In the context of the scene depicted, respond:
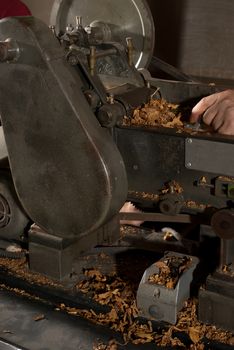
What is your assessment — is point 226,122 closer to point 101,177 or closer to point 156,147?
point 156,147

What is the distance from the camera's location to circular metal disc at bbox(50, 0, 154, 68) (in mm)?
1464

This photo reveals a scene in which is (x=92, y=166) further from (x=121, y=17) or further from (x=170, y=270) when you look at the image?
(x=121, y=17)

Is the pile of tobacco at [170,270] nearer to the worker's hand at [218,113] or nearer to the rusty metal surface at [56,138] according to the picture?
the rusty metal surface at [56,138]

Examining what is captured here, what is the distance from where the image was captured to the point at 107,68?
1.23 metres

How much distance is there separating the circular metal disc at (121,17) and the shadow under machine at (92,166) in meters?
0.36

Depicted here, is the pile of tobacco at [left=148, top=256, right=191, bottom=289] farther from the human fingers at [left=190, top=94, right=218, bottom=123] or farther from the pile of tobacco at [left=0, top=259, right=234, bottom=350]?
the human fingers at [left=190, top=94, right=218, bottom=123]

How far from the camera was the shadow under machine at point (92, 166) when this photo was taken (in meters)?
0.94

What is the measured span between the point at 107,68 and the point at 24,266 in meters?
0.49

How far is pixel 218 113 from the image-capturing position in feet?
3.37

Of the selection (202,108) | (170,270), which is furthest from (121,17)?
(170,270)

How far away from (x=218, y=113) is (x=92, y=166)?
0.89 ft

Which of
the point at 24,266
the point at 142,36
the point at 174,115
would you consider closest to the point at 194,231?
the point at 174,115

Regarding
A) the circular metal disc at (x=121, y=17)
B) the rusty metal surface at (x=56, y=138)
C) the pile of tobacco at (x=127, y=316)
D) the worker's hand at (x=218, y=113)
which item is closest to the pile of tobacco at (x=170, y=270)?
the pile of tobacco at (x=127, y=316)

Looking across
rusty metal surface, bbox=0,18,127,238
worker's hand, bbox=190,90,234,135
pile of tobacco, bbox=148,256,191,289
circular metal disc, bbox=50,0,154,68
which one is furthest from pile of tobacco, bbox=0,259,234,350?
circular metal disc, bbox=50,0,154,68
